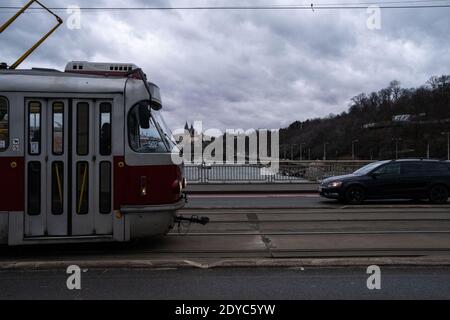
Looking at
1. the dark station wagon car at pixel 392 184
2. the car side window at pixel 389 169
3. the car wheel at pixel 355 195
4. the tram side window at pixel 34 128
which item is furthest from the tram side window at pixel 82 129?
the car side window at pixel 389 169

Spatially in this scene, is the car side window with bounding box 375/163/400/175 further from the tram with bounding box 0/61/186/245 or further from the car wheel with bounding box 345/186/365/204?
the tram with bounding box 0/61/186/245

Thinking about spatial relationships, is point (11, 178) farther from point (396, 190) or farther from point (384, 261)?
point (396, 190)

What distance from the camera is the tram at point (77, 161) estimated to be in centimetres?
704

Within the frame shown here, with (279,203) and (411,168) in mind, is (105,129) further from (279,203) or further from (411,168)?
(411,168)

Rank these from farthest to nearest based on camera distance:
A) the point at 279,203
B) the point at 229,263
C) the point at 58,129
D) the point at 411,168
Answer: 1. the point at 411,168
2. the point at 279,203
3. the point at 58,129
4. the point at 229,263

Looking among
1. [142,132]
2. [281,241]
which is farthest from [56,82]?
[281,241]

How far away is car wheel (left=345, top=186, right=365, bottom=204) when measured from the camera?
15.4 m

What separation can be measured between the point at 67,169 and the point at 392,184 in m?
11.2

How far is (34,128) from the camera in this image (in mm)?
7117

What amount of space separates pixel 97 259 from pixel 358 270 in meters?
3.56

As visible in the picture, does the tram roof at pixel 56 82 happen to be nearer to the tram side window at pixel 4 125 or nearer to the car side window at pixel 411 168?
the tram side window at pixel 4 125

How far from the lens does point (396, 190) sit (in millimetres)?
15516

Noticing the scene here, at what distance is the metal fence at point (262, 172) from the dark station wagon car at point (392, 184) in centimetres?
856
